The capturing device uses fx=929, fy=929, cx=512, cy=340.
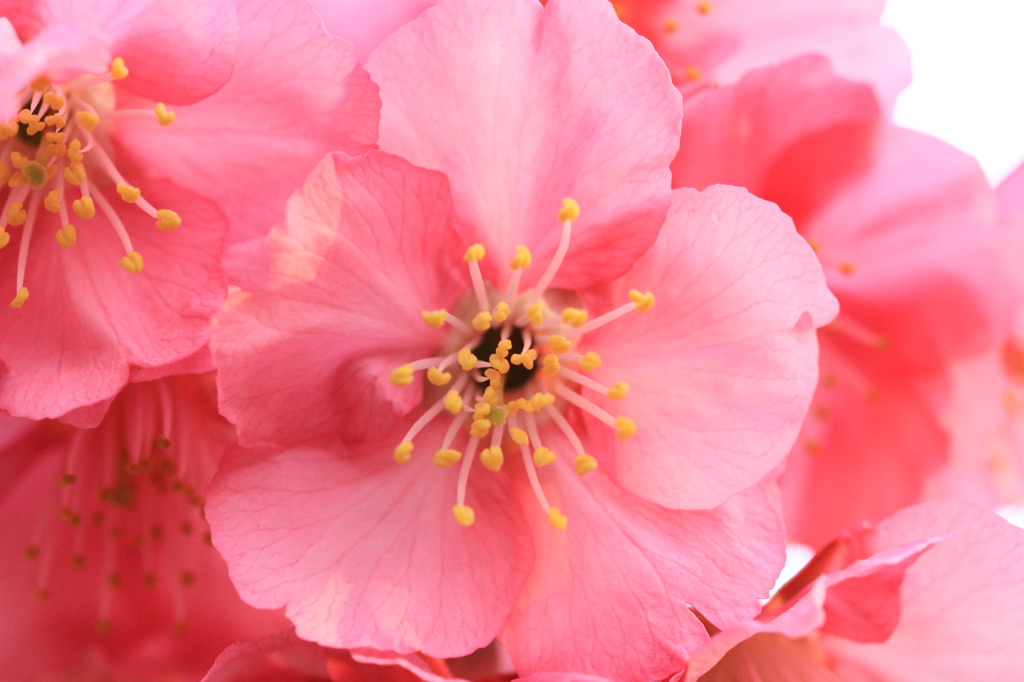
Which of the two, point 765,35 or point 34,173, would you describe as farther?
point 765,35

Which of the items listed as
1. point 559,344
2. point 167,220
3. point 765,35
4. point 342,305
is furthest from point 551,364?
point 765,35

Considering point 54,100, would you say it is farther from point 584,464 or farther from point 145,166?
point 584,464

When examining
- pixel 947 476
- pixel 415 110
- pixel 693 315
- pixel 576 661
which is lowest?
pixel 947 476

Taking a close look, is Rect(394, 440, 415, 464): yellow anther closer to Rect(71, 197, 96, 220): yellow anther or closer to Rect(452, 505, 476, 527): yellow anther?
Rect(452, 505, 476, 527): yellow anther

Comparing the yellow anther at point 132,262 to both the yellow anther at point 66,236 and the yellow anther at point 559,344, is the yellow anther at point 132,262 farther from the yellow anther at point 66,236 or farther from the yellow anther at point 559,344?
the yellow anther at point 559,344

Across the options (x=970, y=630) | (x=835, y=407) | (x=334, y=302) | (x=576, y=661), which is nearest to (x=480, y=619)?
(x=576, y=661)

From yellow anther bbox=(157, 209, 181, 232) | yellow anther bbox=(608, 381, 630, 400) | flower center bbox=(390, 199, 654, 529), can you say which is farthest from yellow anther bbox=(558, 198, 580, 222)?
yellow anther bbox=(157, 209, 181, 232)

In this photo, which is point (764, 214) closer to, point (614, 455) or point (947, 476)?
point (614, 455)
